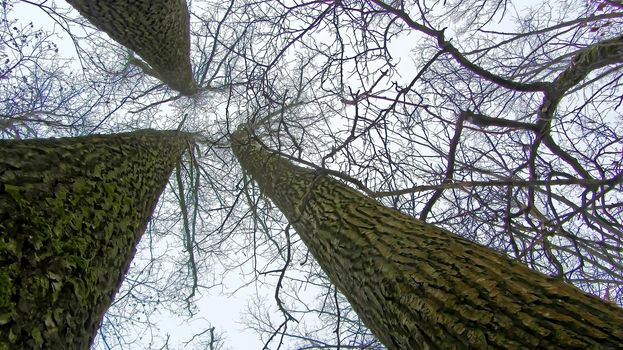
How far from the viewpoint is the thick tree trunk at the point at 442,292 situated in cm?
124

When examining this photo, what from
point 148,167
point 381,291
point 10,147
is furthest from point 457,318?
point 148,167

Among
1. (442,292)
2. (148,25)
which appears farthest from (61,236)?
(148,25)

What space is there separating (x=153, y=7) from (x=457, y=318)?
10.2 feet

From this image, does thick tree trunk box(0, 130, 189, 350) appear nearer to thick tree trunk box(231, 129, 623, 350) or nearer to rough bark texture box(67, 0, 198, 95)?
thick tree trunk box(231, 129, 623, 350)

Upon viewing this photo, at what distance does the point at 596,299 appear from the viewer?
1.37 metres

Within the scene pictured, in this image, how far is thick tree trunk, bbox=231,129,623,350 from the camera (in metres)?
1.24

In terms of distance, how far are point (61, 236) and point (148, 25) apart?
8.33 feet

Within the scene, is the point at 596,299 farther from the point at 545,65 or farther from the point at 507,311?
the point at 545,65

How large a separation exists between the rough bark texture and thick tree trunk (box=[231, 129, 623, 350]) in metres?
2.17

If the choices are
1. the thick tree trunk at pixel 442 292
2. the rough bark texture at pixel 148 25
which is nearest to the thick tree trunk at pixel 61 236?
the thick tree trunk at pixel 442 292

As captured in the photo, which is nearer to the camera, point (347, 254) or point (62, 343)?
point (62, 343)

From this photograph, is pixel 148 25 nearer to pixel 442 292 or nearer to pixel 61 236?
pixel 61 236

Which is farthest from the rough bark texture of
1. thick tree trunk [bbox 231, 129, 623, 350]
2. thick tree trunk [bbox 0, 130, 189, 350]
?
thick tree trunk [bbox 231, 129, 623, 350]

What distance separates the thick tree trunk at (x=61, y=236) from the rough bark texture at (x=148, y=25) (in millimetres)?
1419
